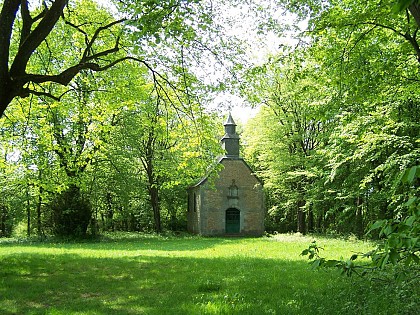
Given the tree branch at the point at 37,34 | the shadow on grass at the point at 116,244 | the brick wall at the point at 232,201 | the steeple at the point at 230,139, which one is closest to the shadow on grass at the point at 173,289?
the tree branch at the point at 37,34

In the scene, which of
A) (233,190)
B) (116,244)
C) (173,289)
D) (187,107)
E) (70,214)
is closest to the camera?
(173,289)

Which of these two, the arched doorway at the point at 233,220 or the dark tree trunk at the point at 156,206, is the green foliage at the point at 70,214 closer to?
the dark tree trunk at the point at 156,206

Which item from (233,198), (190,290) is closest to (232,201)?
(233,198)

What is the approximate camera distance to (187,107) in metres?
12.2

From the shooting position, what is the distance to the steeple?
32000 millimetres

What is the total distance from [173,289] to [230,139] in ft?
82.1

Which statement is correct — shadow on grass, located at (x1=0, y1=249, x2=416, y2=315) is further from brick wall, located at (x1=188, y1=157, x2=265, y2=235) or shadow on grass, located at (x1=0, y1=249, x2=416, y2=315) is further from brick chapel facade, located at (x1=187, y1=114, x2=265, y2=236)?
brick chapel facade, located at (x1=187, y1=114, x2=265, y2=236)

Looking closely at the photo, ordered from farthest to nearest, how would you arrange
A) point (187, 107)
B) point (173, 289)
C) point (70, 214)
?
1. point (70, 214)
2. point (187, 107)
3. point (173, 289)

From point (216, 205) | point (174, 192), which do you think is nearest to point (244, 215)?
point (216, 205)

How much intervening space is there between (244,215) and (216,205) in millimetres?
2610

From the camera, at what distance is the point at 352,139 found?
1586cm

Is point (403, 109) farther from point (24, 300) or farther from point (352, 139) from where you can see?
point (24, 300)

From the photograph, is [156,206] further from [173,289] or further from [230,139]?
[173,289]

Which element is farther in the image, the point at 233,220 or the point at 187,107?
the point at 233,220
